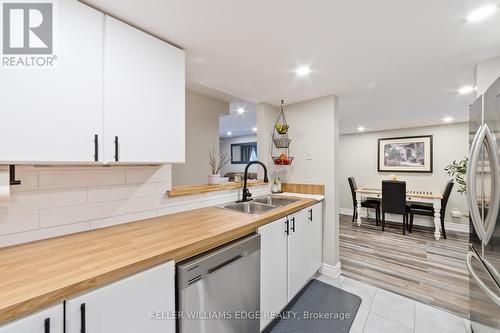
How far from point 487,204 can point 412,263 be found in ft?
6.95

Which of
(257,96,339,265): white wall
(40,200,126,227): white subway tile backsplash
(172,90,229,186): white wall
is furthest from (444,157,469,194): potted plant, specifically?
(172,90,229,186): white wall

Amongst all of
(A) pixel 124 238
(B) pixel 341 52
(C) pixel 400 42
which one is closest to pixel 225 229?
(A) pixel 124 238

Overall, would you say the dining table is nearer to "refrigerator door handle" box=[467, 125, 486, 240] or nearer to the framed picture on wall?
the framed picture on wall

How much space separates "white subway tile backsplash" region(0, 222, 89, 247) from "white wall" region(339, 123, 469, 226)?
5.57 metres

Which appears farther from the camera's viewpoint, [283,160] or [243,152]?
[243,152]

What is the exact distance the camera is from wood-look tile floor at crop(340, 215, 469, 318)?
2.18 m

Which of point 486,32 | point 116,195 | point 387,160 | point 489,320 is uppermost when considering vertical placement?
point 486,32

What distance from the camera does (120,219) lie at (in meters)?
1.44

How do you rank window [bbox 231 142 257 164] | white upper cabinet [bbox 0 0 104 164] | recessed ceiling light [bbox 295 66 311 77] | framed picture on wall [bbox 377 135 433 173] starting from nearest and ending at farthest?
1. white upper cabinet [bbox 0 0 104 164]
2. recessed ceiling light [bbox 295 66 311 77]
3. framed picture on wall [bbox 377 135 433 173]
4. window [bbox 231 142 257 164]

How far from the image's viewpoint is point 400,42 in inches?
57.9

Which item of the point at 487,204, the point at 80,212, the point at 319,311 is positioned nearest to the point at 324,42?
the point at 487,204

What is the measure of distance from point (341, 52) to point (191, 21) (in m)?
1.10

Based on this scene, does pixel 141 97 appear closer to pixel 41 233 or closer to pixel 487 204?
pixel 41 233

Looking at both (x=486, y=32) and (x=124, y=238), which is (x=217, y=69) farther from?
(x=486, y=32)
